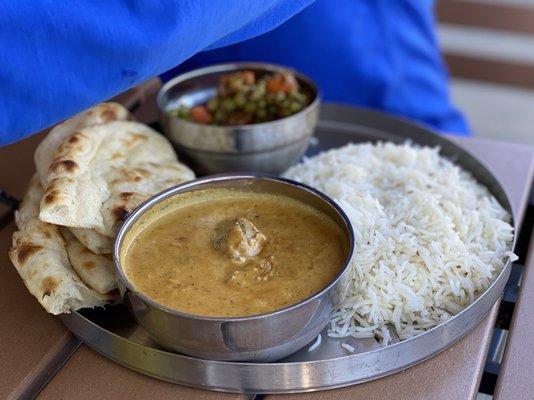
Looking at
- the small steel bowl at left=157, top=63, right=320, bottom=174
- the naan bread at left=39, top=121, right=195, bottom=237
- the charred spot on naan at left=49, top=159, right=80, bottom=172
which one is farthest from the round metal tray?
the small steel bowl at left=157, top=63, right=320, bottom=174

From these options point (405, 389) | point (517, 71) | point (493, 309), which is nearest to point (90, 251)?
point (405, 389)

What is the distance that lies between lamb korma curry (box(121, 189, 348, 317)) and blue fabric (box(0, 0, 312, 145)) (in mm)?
403

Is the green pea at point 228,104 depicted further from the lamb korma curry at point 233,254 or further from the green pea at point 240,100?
the lamb korma curry at point 233,254

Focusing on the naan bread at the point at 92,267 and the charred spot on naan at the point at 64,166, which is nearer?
the naan bread at the point at 92,267

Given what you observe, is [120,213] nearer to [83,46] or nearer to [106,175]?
[106,175]

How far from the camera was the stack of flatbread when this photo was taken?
1.62 metres

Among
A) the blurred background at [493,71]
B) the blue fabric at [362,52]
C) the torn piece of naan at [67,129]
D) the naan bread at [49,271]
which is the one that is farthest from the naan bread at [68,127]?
the blurred background at [493,71]

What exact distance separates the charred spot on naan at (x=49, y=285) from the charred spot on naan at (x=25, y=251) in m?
0.11

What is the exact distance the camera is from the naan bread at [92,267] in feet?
5.33

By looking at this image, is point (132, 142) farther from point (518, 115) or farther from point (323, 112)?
point (518, 115)

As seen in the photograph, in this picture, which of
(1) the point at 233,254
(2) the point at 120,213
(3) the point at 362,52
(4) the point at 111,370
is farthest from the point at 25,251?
(3) the point at 362,52

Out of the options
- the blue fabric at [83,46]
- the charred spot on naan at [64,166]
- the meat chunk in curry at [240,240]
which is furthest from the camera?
the charred spot on naan at [64,166]

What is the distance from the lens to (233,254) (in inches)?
60.7

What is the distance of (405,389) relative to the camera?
146 cm
